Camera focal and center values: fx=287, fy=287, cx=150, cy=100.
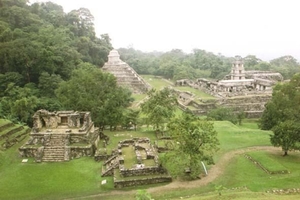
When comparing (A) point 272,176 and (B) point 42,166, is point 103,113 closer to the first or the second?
(B) point 42,166

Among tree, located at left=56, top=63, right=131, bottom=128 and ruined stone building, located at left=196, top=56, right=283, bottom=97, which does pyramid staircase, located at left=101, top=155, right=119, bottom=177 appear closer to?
tree, located at left=56, top=63, right=131, bottom=128

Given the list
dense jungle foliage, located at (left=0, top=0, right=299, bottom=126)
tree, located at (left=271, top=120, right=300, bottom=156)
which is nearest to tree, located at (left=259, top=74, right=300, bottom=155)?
tree, located at (left=271, top=120, right=300, bottom=156)

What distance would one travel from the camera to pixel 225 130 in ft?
98.4

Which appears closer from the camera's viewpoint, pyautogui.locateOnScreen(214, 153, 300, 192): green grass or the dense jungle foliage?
pyautogui.locateOnScreen(214, 153, 300, 192): green grass

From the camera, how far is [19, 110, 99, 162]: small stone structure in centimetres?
2323

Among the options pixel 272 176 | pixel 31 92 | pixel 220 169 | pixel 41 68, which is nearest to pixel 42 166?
pixel 220 169

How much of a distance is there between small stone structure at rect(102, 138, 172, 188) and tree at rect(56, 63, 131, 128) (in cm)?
699

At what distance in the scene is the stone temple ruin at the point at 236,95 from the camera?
51156 millimetres

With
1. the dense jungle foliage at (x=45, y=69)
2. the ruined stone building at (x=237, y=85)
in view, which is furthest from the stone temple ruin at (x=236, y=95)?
the dense jungle foliage at (x=45, y=69)

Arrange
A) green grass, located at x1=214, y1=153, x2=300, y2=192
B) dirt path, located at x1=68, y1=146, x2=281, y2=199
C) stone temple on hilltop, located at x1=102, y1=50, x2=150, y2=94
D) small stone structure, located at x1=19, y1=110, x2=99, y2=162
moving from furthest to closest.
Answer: stone temple on hilltop, located at x1=102, y1=50, x2=150, y2=94, small stone structure, located at x1=19, y1=110, x2=99, y2=162, dirt path, located at x1=68, y1=146, x2=281, y2=199, green grass, located at x1=214, y1=153, x2=300, y2=192

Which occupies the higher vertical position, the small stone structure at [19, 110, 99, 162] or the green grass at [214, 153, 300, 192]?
the small stone structure at [19, 110, 99, 162]

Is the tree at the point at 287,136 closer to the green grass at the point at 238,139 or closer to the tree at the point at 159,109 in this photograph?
the green grass at the point at 238,139

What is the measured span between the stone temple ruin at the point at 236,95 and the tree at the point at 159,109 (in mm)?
18782

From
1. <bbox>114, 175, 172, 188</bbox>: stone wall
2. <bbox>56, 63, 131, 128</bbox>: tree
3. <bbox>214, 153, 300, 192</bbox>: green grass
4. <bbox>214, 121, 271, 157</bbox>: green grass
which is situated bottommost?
<bbox>114, 175, 172, 188</bbox>: stone wall
